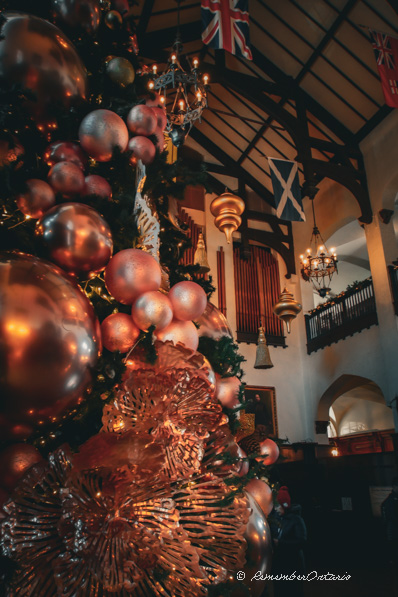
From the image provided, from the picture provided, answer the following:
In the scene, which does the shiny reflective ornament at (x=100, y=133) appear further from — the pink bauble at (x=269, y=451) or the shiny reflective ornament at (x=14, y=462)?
the pink bauble at (x=269, y=451)

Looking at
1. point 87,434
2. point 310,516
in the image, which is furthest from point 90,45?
point 310,516

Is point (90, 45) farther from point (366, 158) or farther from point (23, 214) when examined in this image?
point (366, 158)

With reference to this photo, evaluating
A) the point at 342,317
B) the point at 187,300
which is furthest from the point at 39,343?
the point at 342,317

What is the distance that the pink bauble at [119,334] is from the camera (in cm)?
95

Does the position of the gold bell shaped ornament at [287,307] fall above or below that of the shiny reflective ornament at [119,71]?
above

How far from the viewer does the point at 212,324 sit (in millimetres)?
1404

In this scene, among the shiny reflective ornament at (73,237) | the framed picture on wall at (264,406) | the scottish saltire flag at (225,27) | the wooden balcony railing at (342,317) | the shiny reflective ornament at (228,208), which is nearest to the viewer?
the shiny reflective ornament at (73,237)

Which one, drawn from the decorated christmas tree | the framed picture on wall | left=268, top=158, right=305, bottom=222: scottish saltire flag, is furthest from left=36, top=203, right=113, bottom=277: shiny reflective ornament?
the framed picture on wall

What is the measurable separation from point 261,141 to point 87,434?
1125cm

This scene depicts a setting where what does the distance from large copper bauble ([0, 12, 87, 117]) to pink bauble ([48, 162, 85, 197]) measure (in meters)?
0.18

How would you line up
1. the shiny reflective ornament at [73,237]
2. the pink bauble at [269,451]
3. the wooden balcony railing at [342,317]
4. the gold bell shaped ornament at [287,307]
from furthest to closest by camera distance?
the wooden balcony railing at [342,317]
the gold bell shaped ornament at [287,307]
the pink bauble at [269,451]
the shiny reflective ornament at [73,237]

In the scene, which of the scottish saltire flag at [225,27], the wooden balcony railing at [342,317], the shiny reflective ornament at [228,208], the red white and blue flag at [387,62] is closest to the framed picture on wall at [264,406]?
the wooden balcony railing at [342,317]

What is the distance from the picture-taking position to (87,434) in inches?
37.6

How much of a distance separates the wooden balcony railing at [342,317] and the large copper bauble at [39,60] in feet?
28.5
